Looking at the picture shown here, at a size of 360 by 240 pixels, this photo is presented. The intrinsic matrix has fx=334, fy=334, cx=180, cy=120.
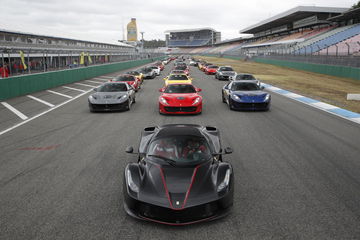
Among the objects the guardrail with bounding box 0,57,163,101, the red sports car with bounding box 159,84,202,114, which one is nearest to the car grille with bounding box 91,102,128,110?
the red sports car with bounding box 159,84,202,114

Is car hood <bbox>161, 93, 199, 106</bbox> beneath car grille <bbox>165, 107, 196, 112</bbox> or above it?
above

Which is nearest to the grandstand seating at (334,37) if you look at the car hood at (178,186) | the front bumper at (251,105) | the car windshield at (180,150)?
the front bumper at (251,105)

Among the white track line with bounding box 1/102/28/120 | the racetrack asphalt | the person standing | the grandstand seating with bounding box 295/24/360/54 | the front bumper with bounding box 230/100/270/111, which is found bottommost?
the racetrack asphalt

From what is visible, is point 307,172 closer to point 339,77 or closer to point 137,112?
point 137,112

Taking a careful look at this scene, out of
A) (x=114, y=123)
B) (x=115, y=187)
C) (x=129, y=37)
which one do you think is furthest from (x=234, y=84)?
(x=129, y=37)

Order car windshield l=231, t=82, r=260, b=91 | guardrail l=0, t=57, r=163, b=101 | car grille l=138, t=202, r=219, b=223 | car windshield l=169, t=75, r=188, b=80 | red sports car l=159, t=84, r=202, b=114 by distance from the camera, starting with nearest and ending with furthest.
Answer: car grille l=138, t=202, r=219, b=223, red sports car l=159, t=84, r=202, b=114, car windshield l=231, t=82, r=260, b=91, guardrail l=0, t=57, r=163, b=101, car windshield l=169, t=75, r=188, b=80

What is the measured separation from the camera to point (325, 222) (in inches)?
185

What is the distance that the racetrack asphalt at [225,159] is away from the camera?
178 inches

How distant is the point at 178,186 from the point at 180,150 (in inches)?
33.9

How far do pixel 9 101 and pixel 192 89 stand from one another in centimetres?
1002

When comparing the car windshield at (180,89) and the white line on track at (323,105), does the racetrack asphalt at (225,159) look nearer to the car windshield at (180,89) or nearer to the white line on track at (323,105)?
the car windshield at (180,89)

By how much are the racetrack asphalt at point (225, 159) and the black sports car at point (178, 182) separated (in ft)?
0.74

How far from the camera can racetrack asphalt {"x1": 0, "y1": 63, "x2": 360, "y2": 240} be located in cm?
452

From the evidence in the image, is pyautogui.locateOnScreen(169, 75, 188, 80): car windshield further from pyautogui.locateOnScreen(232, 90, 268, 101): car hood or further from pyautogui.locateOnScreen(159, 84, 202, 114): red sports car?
pyautogui.locateOnScreen(159, 84, 202, 114): red sports car
